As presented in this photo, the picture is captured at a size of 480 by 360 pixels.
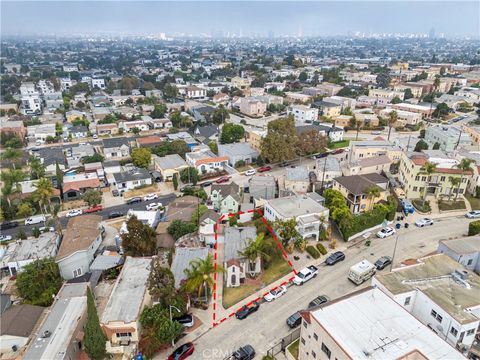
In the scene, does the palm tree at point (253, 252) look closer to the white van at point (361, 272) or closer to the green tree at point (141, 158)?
the white van at point (361, 272)

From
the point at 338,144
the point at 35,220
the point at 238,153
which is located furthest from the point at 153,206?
the point at 338,144

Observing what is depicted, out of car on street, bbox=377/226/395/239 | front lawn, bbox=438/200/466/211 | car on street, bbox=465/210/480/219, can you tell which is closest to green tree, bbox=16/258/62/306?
car on street, bbox=377/226/395/239

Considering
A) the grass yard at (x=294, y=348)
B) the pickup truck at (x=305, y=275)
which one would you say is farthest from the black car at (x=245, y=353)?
the pickup truck at (x=305, y=275)

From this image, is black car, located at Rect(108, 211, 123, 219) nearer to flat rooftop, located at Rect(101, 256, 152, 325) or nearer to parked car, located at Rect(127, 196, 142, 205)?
parked car, located at Rect(127, 196, 142, 205)

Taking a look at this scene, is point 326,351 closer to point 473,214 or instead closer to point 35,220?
point 473,214

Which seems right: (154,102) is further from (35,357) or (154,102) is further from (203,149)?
(35,357)
